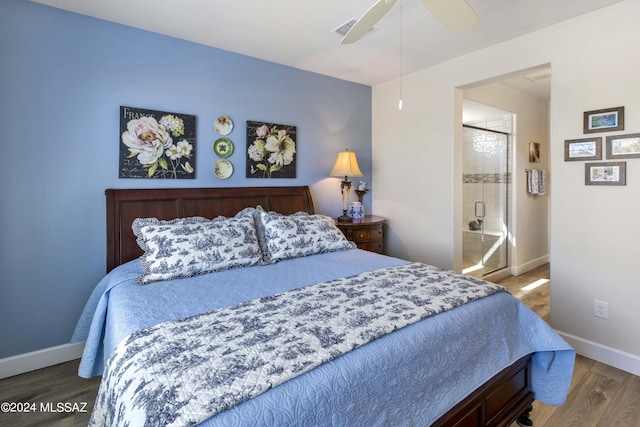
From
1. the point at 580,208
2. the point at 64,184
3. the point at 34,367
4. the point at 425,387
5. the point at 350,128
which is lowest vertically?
the point at 34,367

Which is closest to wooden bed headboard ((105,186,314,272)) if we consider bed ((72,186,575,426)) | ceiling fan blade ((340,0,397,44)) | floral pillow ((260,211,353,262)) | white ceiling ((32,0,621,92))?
bed ((72,186,575,426))

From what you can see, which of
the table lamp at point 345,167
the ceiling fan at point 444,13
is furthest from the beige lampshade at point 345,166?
the ceiling fan at point 444,13

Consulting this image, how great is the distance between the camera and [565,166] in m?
2.50

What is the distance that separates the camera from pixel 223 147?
295 cm

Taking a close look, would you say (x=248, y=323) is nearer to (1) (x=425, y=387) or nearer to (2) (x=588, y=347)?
(1) (x=425, y=387)

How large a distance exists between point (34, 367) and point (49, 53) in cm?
218

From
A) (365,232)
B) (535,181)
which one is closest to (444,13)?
(365,232)

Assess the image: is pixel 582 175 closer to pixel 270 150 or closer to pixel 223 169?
pixel 270 150

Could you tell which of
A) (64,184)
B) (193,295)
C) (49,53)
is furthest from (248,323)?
(49,53)

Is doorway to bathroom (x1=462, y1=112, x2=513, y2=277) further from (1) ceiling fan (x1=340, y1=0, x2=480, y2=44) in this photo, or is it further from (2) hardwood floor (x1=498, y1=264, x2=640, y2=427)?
(1) ceiling fan (x1=340, y1=0, x2=480, y2=44)

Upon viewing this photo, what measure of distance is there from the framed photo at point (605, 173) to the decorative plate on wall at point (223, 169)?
2847 millimetres

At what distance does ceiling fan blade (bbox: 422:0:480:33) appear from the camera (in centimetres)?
161

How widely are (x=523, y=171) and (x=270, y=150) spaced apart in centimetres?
346

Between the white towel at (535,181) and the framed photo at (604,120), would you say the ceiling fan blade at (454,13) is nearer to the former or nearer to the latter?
the framed photo at (604,120)
